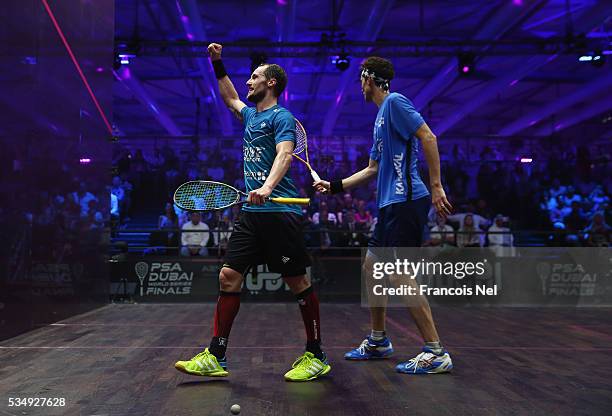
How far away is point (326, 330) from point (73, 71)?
292 centimetres

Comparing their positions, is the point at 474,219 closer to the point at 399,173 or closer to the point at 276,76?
the point at 399,173

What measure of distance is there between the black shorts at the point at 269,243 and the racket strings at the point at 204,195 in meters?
0.11

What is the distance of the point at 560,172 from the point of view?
31.0 feet

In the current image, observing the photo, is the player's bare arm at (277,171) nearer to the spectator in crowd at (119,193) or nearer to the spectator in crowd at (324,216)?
the spectator in crowd at (119,193)

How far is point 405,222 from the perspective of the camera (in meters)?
2.37

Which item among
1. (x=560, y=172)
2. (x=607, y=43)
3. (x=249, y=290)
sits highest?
(x=607, y=43)

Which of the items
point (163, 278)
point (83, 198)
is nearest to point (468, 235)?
point (163, 278)

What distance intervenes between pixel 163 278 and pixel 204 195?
431 cm

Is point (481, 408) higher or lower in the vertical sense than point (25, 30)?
lower

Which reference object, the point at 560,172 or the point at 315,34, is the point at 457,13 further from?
the point at 560,172

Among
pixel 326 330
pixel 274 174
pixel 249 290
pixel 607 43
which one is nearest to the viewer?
pixel 274 174

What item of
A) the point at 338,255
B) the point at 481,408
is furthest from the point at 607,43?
the point at 481,408

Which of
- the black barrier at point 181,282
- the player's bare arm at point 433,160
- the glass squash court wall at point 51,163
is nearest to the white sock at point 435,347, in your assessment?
the player's bare arm at point 433,160

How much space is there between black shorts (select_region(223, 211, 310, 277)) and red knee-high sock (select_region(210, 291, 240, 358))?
0.42 feet
